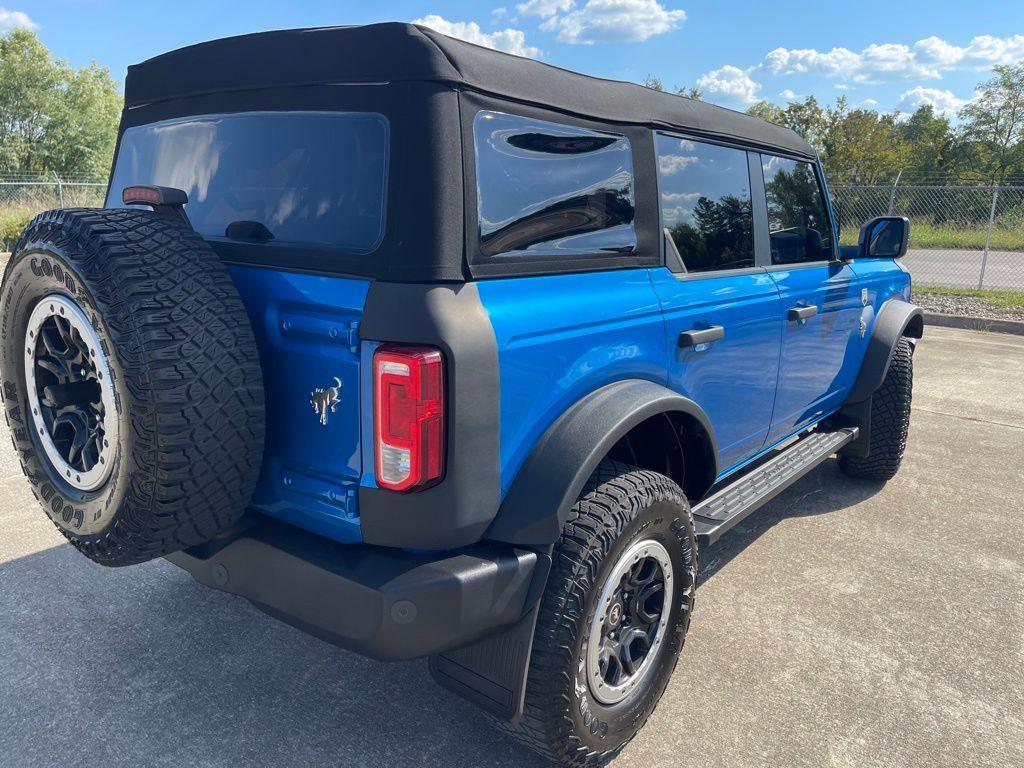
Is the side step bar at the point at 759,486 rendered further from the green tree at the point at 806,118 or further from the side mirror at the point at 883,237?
the green tree at the point at 806,118

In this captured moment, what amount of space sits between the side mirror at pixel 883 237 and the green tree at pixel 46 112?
114ft

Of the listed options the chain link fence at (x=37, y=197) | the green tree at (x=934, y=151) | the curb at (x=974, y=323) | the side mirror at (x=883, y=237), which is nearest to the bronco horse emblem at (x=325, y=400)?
the side mirror at (x=883, y=237)

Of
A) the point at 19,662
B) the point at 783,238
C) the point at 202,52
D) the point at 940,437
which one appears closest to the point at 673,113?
the point at 783,238

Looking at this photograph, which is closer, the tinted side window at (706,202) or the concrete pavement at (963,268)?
the tinted side window at (706,202)

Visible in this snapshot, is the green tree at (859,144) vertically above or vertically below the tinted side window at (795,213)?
above

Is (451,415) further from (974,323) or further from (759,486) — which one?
(974,323)

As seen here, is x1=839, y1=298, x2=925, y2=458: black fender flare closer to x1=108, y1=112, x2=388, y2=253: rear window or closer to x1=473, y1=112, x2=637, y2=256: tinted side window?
x1=473, y1=112, x2=637, y2=256: tinted side window

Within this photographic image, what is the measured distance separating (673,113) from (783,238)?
111cm

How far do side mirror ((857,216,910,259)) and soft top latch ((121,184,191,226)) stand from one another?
354 centimetres

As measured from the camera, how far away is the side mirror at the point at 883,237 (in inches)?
165

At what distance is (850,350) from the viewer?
412 centimetres

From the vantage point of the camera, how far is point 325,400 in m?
1.90

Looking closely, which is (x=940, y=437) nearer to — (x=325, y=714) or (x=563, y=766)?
(x=563, y=766)

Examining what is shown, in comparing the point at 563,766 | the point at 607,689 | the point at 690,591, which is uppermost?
the point at 690,591
